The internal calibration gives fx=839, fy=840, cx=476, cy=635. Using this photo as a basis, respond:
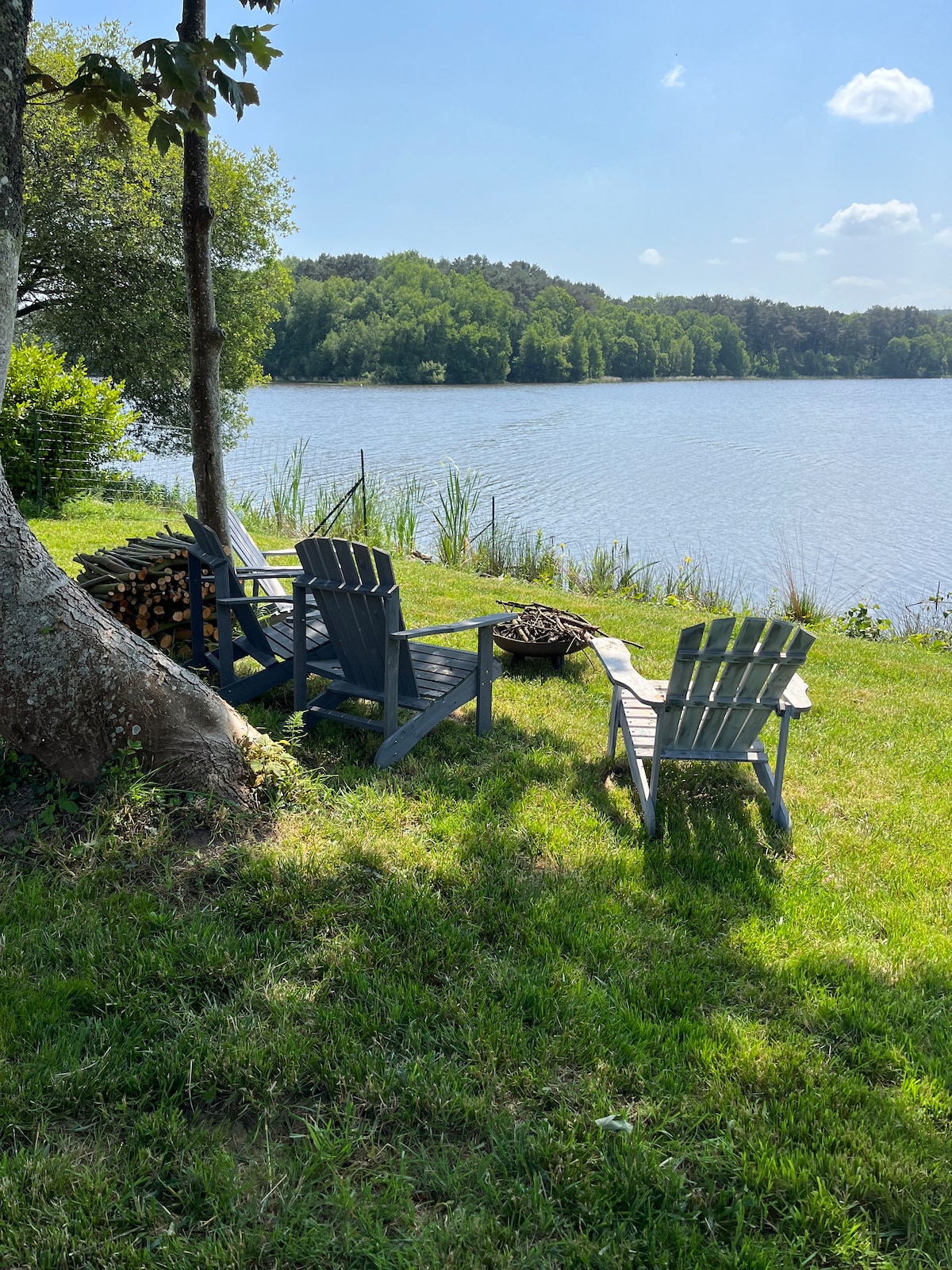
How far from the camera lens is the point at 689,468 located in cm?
2538

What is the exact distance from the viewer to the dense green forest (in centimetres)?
5919

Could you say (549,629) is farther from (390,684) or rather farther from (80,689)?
(80,689)

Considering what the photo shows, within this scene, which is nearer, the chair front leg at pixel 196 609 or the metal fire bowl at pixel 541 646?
the chair front leg at pixel 196 609

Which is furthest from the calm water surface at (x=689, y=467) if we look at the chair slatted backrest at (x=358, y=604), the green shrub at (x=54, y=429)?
the chair slatted backrest at (x=358, y=604)

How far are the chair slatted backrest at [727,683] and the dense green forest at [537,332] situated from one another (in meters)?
38.4

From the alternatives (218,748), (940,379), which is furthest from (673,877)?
(940,379)

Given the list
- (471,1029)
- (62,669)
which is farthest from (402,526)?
(471,1029)

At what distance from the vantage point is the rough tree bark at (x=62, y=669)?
3176 millimetres

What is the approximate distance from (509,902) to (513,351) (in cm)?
6788

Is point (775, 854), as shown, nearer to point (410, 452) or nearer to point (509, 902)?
point (509, 902)

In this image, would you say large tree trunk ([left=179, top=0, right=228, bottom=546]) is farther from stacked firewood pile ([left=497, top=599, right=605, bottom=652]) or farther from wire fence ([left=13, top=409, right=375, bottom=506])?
wire fence ([left=13, top=409, right=375, bottom=506])

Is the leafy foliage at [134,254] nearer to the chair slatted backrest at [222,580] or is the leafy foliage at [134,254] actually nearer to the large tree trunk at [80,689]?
the chair slatted backrest at [222,580]

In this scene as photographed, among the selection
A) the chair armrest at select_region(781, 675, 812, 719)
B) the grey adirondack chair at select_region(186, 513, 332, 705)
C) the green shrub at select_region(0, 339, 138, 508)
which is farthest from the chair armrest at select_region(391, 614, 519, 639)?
the green shrub at select_region(0, 339, 138, 508)

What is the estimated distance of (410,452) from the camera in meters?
25.9
